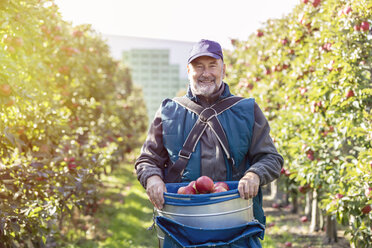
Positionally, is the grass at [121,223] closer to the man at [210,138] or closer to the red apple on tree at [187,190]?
the man at [210,138]

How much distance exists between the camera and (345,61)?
4707 millimetres

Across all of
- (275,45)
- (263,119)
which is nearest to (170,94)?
(275,45)

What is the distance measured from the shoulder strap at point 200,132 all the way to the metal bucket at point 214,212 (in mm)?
451

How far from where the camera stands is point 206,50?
2.58 metres

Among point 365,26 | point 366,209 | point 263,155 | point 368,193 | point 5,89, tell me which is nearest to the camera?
point 263,155

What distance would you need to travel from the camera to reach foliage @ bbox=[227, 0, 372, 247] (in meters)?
4.41

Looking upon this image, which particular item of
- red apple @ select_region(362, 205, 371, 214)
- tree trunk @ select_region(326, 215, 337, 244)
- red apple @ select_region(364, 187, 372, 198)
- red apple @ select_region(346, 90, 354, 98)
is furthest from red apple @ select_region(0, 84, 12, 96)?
tree trunk @ select_region(326, 215, 337, 244)

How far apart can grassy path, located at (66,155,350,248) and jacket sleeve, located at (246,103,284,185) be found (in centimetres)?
396

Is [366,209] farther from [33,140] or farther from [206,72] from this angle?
[33,140]

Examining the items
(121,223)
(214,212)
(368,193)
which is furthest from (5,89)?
(121,223)

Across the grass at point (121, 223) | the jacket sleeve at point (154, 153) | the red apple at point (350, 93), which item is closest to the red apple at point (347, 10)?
the red apple at point (350, 93)

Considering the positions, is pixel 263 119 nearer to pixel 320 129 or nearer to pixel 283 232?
pixel 320 129

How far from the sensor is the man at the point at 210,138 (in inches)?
101

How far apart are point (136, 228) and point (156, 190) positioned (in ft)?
18.2
